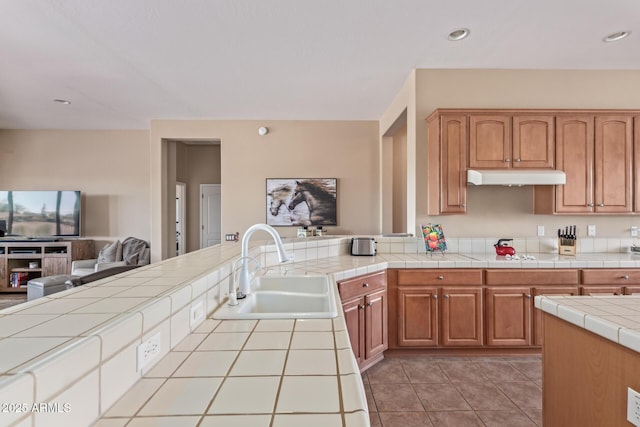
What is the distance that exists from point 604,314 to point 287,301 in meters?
1.35

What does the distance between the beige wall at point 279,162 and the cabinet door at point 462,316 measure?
236cm

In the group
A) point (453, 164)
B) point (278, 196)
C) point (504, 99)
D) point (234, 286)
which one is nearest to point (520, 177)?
point (453, 164)

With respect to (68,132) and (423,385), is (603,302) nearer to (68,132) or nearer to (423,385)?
(423,385)

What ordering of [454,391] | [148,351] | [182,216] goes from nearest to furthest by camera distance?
[148,351], [454,391], [182,216]

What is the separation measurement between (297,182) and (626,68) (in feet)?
13.0

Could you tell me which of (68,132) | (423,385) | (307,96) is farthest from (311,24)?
(68,132)

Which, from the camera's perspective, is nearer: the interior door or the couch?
the couch

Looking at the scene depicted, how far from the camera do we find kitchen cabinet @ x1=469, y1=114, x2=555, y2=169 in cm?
288

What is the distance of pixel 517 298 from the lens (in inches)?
103

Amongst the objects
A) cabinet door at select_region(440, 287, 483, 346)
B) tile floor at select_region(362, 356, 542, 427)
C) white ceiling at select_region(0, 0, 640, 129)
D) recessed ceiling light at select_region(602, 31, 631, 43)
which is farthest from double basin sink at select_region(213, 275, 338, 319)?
recessed ceiling light at select_region(602, 31, 631, 43)

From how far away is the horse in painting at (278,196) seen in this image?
4844 millimetres

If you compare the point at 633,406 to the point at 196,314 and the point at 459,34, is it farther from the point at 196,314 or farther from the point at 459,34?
the point at 459,34

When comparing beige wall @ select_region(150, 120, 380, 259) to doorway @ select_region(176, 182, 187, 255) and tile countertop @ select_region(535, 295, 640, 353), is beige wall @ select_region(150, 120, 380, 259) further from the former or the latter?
tile countertop @ select_region(535, 295, 640, 353)

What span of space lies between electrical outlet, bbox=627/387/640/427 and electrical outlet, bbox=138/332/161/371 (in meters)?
1.44
